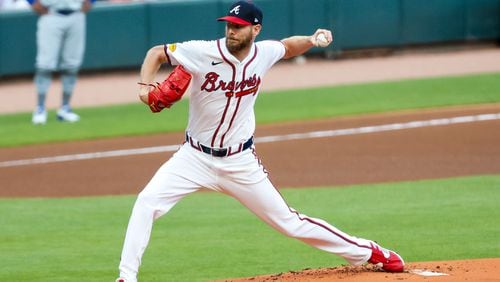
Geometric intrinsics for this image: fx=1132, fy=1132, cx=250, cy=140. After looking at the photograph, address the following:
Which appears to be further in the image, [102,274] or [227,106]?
[102,274]

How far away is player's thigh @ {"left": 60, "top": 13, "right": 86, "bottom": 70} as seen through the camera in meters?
15.0

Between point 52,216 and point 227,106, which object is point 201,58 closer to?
point 227,106

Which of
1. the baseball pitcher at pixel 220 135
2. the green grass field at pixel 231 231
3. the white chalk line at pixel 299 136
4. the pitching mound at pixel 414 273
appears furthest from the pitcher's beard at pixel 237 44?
the white chalk line at pixel 299 136

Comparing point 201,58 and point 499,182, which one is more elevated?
point 201,58

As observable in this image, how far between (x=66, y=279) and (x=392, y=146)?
6204 millimetres

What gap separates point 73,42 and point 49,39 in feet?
1.08

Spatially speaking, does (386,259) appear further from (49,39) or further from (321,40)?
(49,39)

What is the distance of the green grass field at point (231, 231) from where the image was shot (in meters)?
8.17

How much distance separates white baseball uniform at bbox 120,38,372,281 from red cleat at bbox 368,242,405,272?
1.08ft

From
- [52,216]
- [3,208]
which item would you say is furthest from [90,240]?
[3,208]

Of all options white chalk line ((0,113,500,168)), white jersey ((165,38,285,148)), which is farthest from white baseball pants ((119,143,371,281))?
white chalk line ((0,113,500,168))

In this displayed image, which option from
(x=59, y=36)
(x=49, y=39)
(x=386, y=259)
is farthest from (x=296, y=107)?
(x=386, y=259)

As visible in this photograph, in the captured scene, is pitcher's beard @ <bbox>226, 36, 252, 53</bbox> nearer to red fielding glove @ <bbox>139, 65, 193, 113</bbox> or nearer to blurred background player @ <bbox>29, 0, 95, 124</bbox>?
red fielding glove @ <bbox>139, 65, 193, 113</bbox>

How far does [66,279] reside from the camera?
7.78 m
